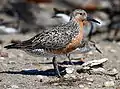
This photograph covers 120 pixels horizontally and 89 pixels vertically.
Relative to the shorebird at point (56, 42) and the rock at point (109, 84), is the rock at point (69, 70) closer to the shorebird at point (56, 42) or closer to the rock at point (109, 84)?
the shorebird at point (56, 42)

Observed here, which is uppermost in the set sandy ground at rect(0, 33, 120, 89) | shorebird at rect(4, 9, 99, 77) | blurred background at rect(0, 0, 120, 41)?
shorebird at rect(4, 9, 99, 77)

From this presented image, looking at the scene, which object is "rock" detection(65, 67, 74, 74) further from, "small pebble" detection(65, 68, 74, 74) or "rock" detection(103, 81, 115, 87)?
"rock" detection(103, 81, 115, 87)

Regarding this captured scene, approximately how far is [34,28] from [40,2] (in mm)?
3363

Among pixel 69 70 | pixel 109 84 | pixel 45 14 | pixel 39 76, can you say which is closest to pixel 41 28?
pixel 45 14

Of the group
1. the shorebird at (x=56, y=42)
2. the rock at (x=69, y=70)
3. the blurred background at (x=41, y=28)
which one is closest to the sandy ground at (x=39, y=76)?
the blurred background at (x=41, y=28)

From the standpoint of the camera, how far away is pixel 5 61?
10.6 metres

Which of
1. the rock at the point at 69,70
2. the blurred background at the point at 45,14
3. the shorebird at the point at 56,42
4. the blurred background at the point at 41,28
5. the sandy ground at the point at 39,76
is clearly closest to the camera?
the sandy ground at the point at 39,76

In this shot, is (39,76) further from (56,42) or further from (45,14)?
(45,14)

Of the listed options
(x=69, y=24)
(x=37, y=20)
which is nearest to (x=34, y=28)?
(x=37, y=20)

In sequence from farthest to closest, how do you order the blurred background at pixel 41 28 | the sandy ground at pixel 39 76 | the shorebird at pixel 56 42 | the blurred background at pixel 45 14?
the blurred background at pixel 45 14
the blurred background at pixel 41 28
the shorebird at pixel 56 42
the sandy ground at pixel 39 76

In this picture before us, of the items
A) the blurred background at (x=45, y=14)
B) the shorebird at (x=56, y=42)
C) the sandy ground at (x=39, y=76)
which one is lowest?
the blurred background at (x=45, y=14)

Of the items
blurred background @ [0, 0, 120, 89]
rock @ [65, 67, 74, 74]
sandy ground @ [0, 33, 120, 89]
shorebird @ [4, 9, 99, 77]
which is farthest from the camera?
rock @ [65, 67, 74, 74]

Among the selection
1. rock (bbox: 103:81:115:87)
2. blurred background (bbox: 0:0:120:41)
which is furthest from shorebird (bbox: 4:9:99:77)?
blurred background (bbox: 0:0:120:41)

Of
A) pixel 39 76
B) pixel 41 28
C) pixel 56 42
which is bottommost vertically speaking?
pixel 41 28
